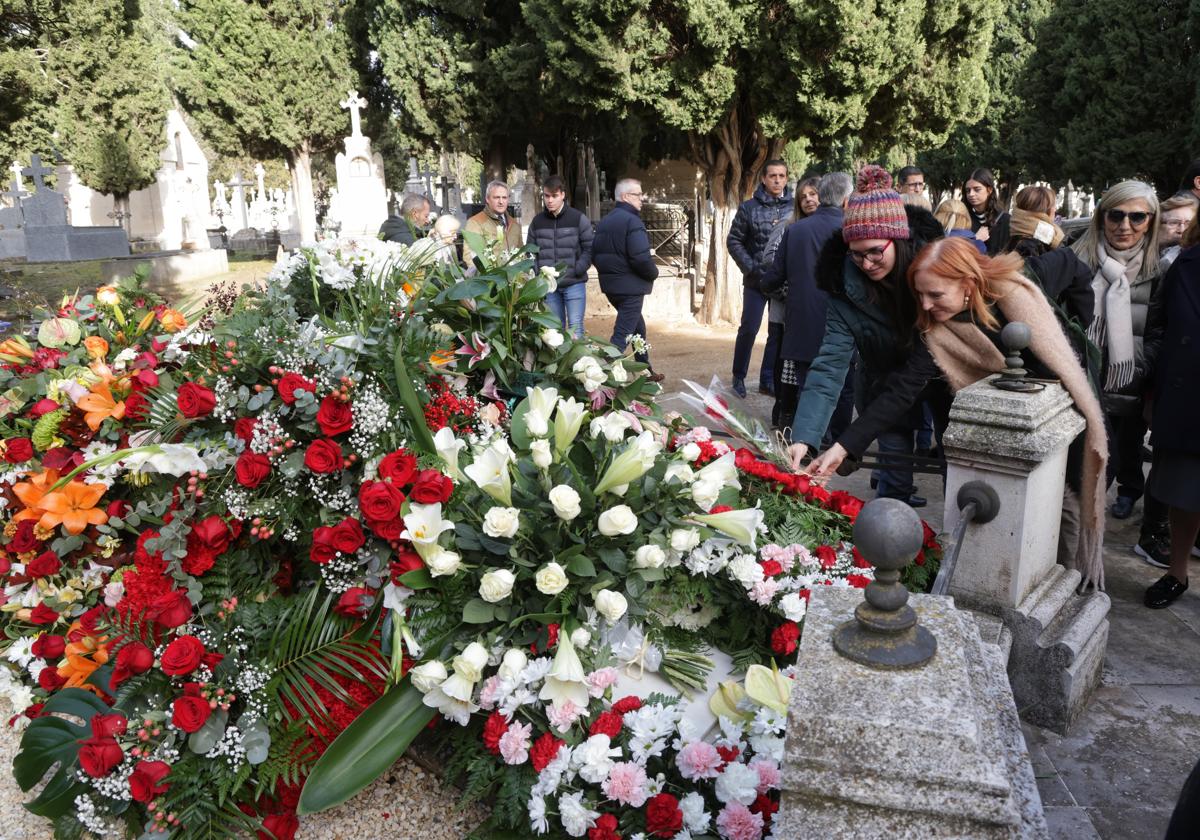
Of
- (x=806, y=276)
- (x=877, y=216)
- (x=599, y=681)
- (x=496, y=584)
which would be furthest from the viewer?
(x=806, y=276)

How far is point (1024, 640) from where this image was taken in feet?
9.32

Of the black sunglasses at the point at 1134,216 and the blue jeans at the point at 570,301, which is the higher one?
the black sunglasses at the point at 1134,216

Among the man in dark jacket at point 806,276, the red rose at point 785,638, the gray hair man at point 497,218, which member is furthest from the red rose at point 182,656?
the gray hair man at point 497,218

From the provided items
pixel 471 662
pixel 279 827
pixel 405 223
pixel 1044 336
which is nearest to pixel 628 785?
pixel 471 662

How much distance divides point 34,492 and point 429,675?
173cm

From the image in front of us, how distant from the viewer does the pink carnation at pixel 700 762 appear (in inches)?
85.6

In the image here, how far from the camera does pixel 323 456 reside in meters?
2.51

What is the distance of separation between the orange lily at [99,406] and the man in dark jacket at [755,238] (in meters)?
5.17

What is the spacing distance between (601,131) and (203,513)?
18212 millimetres

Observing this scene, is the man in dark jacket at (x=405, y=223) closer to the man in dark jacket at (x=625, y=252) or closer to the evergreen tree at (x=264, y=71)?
the man in dark jacket at (x=625, y=252)

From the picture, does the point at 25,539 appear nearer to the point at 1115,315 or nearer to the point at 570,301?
the point at 1115,315

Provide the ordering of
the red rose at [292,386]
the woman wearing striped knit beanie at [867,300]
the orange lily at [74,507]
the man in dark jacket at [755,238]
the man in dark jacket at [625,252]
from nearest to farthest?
the red rose at [292,386], the orange lily at [74,507], the woman wearing striped knit beanie at [867,300], the man in dark jacket at [755,238], the man in dark jacket at [625,252]

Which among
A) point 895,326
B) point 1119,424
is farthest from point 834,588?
point 1119,424

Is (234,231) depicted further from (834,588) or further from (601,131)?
(834,588)
